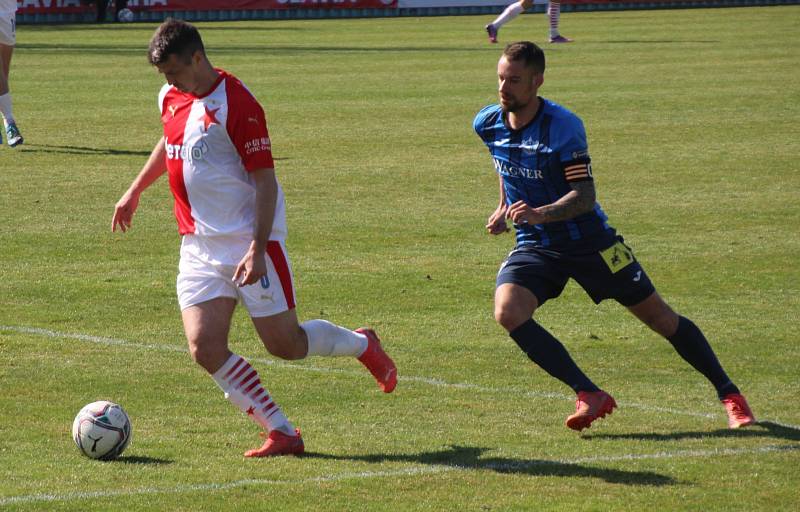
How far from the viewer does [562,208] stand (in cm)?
655

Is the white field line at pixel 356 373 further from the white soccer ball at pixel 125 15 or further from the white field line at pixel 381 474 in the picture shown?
the white soccer ball at pixel 125 15

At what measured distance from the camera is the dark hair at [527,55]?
21.9 ft

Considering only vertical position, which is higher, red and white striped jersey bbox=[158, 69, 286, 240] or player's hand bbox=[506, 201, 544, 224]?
red and white striped jersey bbox=[158, 69, 286, 240]

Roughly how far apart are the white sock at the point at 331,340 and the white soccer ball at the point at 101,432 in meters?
0.89

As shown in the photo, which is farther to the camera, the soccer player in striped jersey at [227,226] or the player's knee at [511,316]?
the player's knee at [511,316]

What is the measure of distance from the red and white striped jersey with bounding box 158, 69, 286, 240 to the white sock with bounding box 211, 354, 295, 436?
1.89 feet

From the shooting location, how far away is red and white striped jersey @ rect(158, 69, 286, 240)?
614cm

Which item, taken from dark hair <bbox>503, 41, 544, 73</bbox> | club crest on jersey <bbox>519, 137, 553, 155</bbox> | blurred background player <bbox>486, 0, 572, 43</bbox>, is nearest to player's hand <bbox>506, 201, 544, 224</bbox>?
club crest on jersey <bbox>519, 137, 553, 155</bbox>

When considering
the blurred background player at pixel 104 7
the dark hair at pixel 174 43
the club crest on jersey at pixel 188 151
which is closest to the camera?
the dark hair at pixel 174 43

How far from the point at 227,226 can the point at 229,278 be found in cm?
22

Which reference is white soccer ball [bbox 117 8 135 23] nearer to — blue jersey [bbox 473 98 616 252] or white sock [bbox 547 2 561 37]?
white sock [bbox 547 2 561 37]

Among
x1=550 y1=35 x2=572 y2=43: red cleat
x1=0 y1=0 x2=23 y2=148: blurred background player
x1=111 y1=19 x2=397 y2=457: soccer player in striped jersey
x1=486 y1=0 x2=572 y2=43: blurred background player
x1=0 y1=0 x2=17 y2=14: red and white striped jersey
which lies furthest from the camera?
x1=550 y1=35 x2=572 y2=43: red cleat

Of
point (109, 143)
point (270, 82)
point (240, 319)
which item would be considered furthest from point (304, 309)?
point (270, 82)

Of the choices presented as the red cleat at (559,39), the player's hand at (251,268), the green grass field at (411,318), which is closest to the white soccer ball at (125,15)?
the red cleat at (559,39)
